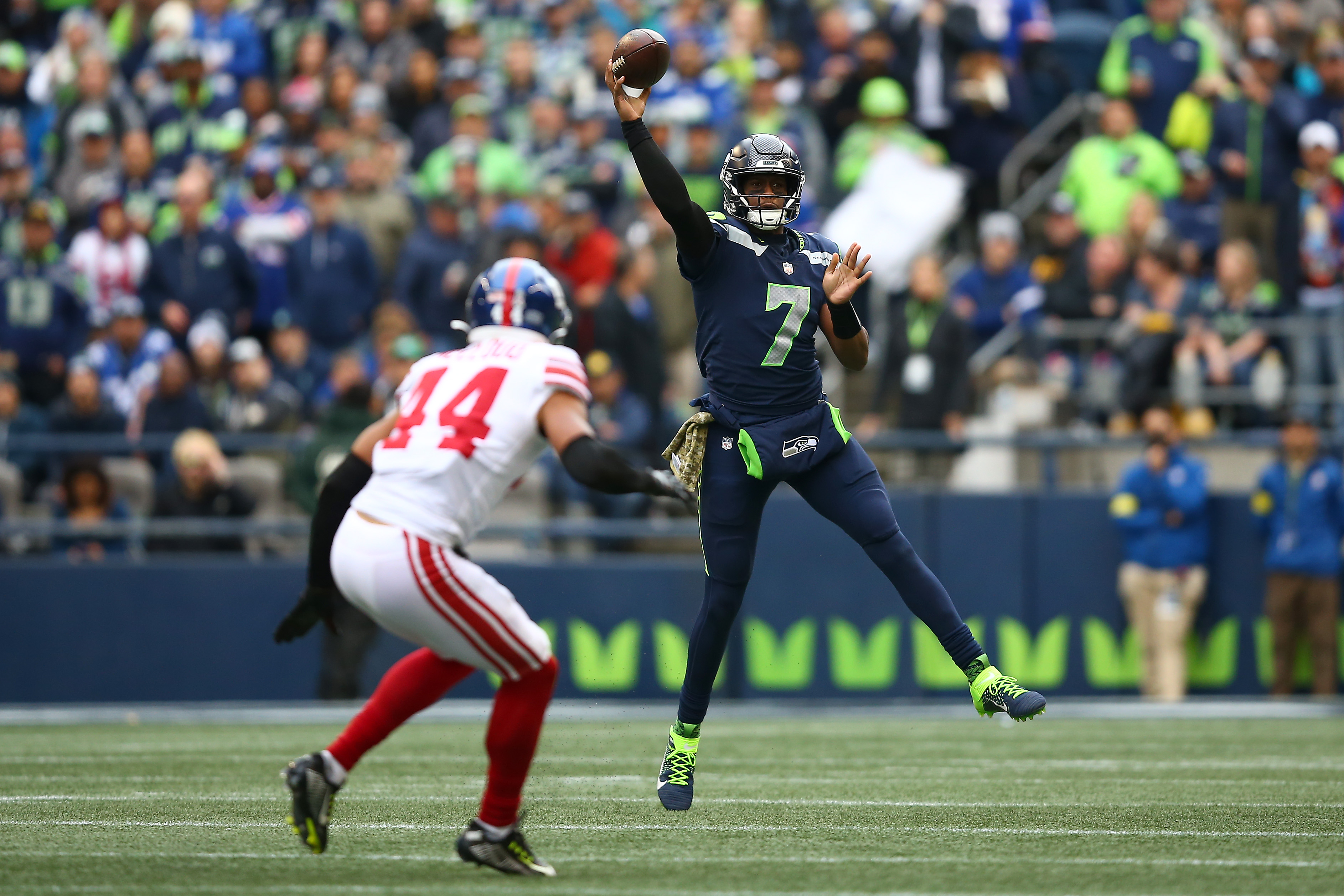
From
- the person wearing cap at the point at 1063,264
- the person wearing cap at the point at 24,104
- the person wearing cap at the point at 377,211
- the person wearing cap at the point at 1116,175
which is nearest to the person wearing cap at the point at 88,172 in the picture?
the person wearing cap at the point at 24,104

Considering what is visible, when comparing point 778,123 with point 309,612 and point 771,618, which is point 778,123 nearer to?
point 771,618

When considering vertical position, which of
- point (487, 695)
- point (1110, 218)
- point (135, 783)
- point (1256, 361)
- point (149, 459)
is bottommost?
point (487, 695)

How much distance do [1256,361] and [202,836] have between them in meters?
9.27

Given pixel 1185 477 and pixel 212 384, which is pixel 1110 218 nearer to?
pixel 1185 477

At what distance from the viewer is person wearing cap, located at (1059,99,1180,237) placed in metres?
14.3

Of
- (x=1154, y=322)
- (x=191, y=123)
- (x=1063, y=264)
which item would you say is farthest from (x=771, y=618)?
(x=191, y=123)

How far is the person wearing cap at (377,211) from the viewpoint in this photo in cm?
1419

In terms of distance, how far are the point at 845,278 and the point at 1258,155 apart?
861 centimetres

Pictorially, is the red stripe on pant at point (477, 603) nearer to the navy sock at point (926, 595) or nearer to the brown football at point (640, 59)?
the navy sock at point (926, 595)

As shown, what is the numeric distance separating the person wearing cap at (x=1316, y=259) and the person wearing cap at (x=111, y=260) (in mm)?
8237

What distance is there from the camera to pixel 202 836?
5805 mm

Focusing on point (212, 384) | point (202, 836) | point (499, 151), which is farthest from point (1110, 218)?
point (202, 836)

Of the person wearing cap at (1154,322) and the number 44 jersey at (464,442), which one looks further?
the person wearing cap at (1154,322)

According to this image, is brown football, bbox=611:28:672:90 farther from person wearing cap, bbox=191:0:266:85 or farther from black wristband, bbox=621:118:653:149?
person wearing cap, bbox=191:0:266:85
